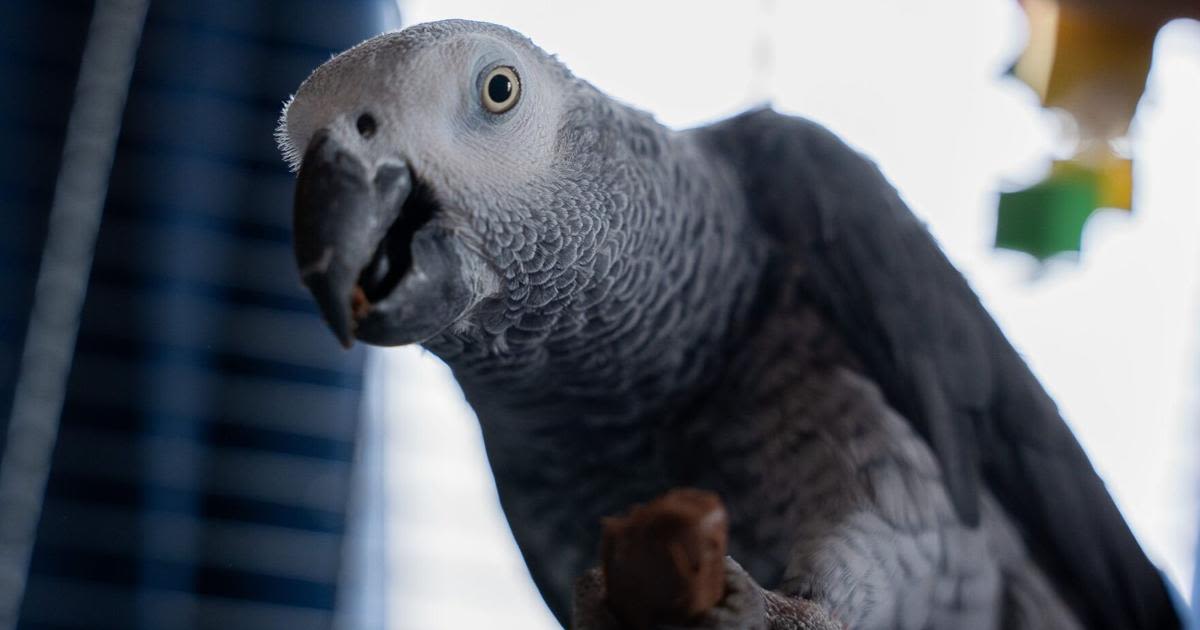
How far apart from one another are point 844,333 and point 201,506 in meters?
0.96

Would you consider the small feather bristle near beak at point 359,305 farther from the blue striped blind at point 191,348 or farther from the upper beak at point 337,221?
the blue striped blind at point 191,348

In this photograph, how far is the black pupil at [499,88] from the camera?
75 cm

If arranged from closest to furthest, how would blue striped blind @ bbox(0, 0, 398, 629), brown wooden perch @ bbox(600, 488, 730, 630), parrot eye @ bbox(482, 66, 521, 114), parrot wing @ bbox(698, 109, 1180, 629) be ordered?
brown wooden perch @ bbox(600, 488, 730, 630), parrot eye @ bbox(482, 66, 521, 114), parrot wing @ bbox(698, 109, 1180, 629), blue striped blind @ bbox(0, 0, 398, 629)

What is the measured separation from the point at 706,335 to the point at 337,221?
51 cm

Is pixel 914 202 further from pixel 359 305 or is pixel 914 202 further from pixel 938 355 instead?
pixel 359 305

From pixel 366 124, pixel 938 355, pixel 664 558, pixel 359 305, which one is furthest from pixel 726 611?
pixel 938 355

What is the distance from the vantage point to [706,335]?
1.02 meters

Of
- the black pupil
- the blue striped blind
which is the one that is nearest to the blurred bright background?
the blue striped blind

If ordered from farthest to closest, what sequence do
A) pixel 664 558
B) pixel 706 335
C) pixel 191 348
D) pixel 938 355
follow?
pixel 191 348 < pixel 938 355 < pixel 706 335 < pixel 664 558

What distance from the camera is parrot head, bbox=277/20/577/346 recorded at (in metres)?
0.63

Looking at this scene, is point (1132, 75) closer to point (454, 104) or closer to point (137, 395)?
point (454, 104)

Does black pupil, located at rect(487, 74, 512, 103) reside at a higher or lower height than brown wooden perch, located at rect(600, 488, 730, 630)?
higher

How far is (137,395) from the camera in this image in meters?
1.29

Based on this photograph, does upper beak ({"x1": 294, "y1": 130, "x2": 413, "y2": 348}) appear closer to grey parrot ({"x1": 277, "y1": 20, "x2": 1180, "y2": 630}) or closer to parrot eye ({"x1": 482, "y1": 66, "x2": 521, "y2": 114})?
grey parrot ({"x1": 277, "y1": 20, "x2": 1180, "y2": 630})
